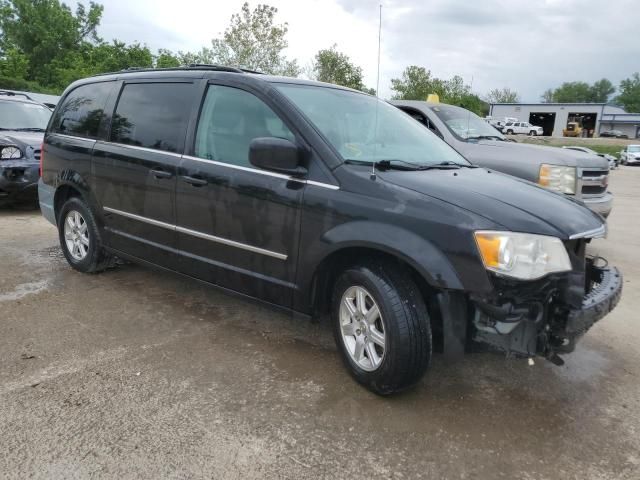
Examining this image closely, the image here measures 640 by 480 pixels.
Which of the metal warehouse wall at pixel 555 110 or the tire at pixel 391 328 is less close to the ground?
the metal warehouse wall at pixel 555 110

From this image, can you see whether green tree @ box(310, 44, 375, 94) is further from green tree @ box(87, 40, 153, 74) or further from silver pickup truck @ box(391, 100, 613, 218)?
silver pickup truck @ box(391, 100, 613, 218)

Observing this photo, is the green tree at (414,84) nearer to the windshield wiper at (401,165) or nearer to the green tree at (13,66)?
the green tree at (13,66)

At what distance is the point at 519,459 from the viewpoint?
8.10 feet

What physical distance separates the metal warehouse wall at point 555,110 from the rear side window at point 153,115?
2741 inches

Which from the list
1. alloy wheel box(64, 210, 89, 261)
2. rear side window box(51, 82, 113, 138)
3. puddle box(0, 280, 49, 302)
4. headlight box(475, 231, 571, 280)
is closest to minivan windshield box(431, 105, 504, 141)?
rear side window box(51, 82, 113, 138)

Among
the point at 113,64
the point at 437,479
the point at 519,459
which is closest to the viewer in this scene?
the point at 437,479

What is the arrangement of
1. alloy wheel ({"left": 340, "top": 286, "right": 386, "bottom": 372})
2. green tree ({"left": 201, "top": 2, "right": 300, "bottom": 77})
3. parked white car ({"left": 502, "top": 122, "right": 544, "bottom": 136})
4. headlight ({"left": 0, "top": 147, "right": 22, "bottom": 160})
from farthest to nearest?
parked white car ({"left": 502, "top": 122, "right": 544, "bottom": 136})
green tree ({"left": 201, "top": 2, "right": 300, "bottom": 77})
headlight ({"left": 0, "top": 147, "right": 22, "bottom": 160})
alloy wheel ({"left": 340, "top": 286, "right": 386, "bottom": 372})

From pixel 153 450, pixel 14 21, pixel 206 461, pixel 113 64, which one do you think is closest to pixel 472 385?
pixel 206 461

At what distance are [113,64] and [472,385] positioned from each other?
3798 cm

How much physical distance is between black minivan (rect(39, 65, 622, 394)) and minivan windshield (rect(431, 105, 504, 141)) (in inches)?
109

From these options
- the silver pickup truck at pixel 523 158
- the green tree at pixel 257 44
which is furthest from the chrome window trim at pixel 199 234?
the green tree at pixel 257 44

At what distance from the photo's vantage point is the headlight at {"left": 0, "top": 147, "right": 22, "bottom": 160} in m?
7.41

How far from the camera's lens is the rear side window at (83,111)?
464 centimetres

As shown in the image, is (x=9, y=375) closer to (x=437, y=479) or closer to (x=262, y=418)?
(x=262, y=418)
